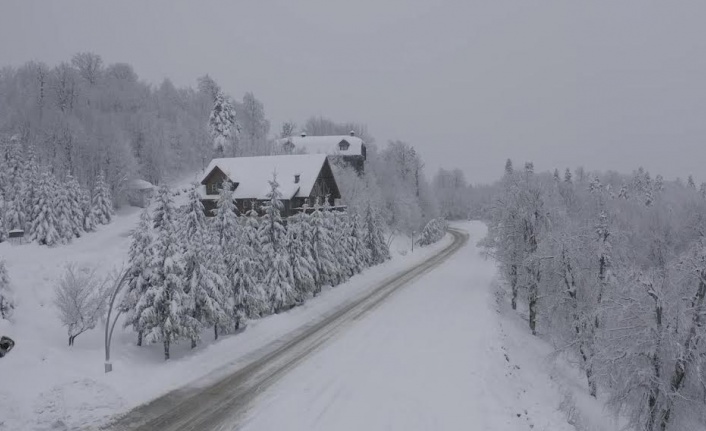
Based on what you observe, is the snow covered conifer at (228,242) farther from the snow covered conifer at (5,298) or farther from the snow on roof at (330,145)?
the snow on roof at (330,145)

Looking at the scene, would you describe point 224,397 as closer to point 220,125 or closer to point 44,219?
point 44,219

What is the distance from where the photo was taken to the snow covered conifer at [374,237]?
176 ft

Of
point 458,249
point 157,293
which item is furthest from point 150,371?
point 458,249

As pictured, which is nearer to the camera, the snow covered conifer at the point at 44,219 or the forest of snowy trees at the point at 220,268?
the forest of snowy trees at the point at 220,268

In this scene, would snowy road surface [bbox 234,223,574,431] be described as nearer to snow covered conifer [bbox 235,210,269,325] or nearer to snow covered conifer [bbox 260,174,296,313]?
snow covered conifer [bbox 260,174,296,313]

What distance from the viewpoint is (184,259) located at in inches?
886

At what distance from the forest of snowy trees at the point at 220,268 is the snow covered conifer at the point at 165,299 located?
1.7 inches

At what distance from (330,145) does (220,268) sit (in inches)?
2529

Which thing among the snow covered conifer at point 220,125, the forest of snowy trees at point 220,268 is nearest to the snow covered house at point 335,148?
the snow covered conifer at point 220,125

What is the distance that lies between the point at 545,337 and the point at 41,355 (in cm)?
3302

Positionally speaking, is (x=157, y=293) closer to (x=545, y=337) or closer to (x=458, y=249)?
(x=545, y=337)

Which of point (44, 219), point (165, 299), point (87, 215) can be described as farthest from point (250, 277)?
point (87, 215)

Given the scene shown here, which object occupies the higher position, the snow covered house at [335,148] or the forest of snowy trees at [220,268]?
the snow covered house at [335,148]

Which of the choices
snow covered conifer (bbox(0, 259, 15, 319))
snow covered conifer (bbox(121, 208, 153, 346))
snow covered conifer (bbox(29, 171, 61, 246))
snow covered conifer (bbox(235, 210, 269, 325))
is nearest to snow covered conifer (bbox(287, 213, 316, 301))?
snow covered conifer (bbox(235, 210, 269, 325))
